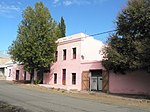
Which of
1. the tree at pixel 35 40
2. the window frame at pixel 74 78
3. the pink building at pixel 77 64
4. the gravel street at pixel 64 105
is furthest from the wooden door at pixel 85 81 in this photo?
the gravel street at pixel 64 105

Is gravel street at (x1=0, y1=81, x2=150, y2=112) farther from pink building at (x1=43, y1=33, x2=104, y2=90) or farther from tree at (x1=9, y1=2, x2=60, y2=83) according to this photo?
tree at (x1=9, y1=2, x2=60, y2=83)

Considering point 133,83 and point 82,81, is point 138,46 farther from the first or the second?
point 82,81

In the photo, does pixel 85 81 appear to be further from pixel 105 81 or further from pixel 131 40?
pixel 131 40

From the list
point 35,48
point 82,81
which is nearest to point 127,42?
point 82,81

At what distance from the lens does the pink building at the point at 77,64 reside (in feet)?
114

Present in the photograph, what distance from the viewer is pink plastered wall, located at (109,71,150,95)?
90.2 feet

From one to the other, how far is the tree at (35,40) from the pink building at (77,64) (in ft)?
5.71

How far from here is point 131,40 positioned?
82.4 ft

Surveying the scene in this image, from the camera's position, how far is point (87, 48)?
38844mm

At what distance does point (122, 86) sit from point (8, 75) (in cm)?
4226

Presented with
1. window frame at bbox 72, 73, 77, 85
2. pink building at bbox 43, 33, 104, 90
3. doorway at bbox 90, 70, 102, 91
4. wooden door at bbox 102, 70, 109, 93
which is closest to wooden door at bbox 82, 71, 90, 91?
pink building at bbox 43, 33, 104, 90

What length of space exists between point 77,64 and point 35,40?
7.71 m

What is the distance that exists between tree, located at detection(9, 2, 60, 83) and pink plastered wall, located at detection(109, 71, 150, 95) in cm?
1330

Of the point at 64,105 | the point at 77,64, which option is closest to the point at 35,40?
the point at 77,64
